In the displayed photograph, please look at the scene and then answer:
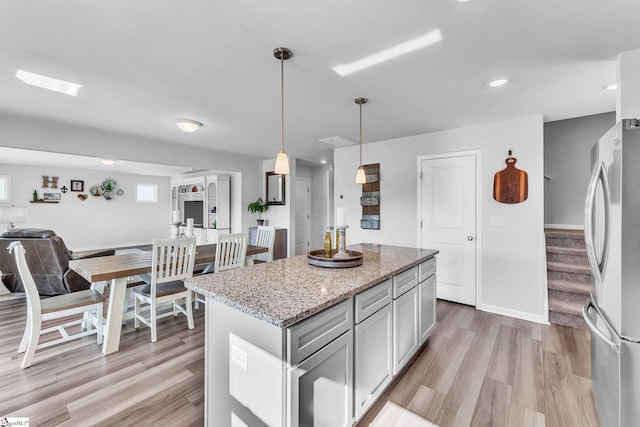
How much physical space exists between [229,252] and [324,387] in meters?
2.18

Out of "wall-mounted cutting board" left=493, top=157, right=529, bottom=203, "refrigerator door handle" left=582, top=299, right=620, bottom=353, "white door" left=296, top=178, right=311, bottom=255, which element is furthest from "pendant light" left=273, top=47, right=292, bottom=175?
"white door" left=296, top=178, right=311, bottom=255

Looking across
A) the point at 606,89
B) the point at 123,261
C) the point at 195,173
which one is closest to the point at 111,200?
the point at 195,173

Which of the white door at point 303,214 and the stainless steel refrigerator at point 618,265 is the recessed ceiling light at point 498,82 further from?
the white door at point 303,214

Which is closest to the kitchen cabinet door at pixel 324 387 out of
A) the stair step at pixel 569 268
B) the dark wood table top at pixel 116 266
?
the dark wood table top at pixel 116 266

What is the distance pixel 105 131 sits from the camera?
3.85m

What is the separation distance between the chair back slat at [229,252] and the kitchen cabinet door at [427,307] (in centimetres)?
201

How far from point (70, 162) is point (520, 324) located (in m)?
8.65

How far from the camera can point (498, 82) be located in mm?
2379

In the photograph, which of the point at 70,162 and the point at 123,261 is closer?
the point at 123,261

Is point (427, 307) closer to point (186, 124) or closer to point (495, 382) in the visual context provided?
point (495, 382)

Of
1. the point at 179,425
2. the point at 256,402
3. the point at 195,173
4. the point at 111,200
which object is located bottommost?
the point at 179,425

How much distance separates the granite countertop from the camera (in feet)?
3.98

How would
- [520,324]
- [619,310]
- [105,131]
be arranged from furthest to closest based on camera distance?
[105,131] < [520,324] < [619,310]

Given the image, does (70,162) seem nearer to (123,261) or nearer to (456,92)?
(123,261)
